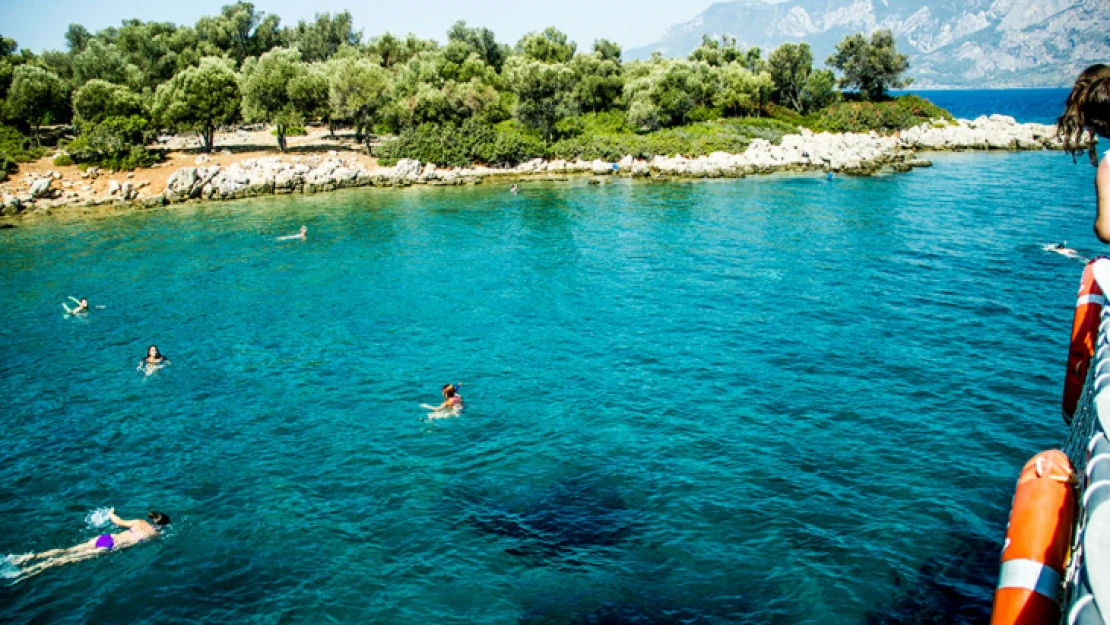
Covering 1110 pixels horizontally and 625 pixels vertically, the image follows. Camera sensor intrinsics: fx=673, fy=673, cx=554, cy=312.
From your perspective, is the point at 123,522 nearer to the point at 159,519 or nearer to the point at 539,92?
the point at 159,519

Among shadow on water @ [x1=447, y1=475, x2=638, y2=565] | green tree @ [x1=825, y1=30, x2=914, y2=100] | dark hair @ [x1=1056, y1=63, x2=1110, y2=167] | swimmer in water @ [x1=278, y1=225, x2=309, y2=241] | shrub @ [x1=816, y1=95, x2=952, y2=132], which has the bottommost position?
shadow on water @ [x1=447, y1=475, x2=638, y2=565]

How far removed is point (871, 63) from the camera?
12719 cm

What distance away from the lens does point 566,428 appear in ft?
87.2

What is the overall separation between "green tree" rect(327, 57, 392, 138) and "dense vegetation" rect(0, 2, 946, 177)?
0.71 feet

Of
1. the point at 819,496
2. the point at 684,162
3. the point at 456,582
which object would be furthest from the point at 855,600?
the point at 684,162

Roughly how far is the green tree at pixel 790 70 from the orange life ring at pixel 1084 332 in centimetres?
12498

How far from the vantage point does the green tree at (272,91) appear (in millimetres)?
88938

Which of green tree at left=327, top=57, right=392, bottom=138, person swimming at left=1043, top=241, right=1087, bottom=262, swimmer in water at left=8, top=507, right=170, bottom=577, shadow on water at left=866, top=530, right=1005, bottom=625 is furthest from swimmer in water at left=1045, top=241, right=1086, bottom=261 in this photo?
green tree at left=327, top=57, right=392, bottom=138

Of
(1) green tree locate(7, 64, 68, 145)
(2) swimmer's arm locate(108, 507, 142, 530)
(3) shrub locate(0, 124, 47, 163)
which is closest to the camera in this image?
(2) swimmer's arm locate(108, 507, 142, 530)

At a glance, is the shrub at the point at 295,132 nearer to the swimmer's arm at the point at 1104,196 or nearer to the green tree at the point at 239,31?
the green tree at the point at 239,31

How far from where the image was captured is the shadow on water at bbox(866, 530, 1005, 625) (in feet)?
53.9

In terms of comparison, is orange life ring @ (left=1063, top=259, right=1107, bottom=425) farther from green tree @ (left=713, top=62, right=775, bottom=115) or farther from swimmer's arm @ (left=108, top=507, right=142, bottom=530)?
green tree @ (left=713, top=62, right=775, bottom=115)

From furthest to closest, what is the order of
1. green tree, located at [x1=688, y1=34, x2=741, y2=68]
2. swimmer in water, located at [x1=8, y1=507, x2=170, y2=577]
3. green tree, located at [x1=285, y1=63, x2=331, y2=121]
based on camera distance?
1. green tree, located at [x1=688, y1=34, x2=741, y2=68]
2. green tree, located at [x1=285, y1=63, x2=331, y2=121]
3. swimmer in water, located at [x1=8, y1=507, x2=170, y2=577]

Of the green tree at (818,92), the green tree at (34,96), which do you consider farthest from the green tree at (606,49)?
the green tree at (34,96)
